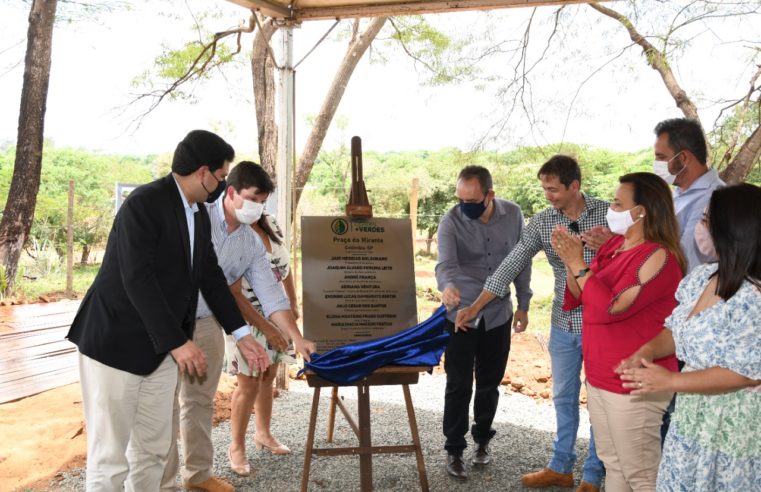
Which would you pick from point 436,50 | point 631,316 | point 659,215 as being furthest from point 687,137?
point 436,50

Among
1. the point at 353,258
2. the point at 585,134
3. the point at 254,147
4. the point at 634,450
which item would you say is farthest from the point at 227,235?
the point at 254,147

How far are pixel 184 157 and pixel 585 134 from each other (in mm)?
7425

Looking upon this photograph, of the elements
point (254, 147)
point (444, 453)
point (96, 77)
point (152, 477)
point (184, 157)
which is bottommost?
point (444, 453)

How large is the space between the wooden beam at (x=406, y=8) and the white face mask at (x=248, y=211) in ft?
6.26

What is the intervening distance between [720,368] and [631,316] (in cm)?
66

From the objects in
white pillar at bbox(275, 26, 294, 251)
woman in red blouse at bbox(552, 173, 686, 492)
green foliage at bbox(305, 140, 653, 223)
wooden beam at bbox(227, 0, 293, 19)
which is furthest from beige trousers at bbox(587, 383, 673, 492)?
green foliage at bbox(305, 140, 653, 223)

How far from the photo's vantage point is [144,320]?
222 centimetres

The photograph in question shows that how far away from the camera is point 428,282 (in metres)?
10.4

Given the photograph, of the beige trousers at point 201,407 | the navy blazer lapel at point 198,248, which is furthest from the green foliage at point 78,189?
the navy blazer lapel at point 198,248

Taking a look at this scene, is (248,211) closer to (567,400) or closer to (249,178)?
(249,178)

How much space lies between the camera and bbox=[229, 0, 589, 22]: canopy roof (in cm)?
418

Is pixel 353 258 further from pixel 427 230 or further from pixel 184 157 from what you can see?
pixel 427 230

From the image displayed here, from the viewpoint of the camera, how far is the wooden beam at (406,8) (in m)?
4.16

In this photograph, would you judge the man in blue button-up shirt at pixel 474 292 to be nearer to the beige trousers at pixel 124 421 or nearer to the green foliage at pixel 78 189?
the beige trousers at pixel 124 421
